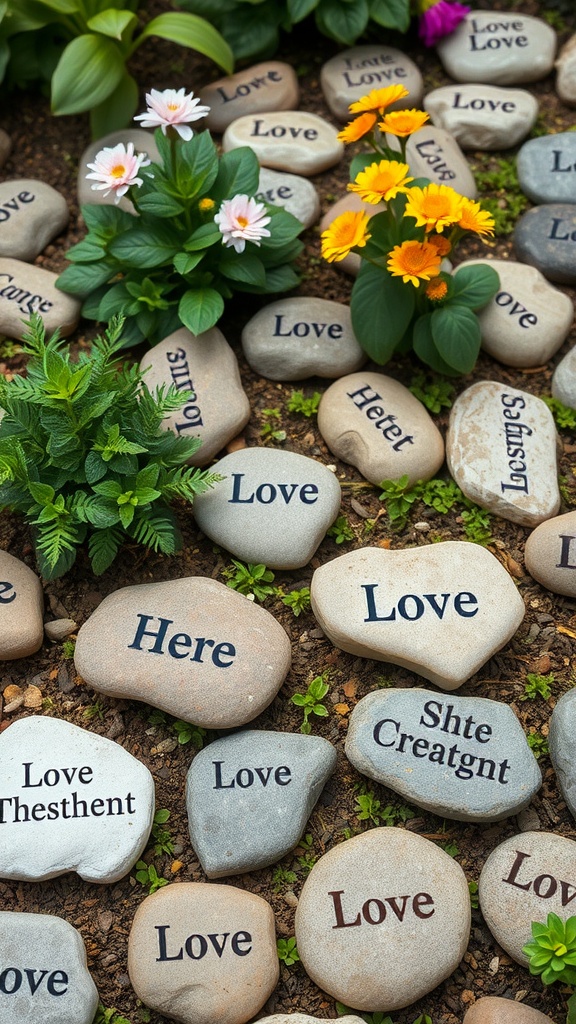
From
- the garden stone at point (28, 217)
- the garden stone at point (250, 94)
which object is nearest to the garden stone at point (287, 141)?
the garden stone at point (250, 94)

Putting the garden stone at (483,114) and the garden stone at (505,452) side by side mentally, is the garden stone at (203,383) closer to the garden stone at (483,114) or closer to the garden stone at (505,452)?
the garden stone at (505,452)

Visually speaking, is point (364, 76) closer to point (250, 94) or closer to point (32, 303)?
point (250, 94)

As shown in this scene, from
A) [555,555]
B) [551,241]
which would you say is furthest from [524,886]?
[551,241]

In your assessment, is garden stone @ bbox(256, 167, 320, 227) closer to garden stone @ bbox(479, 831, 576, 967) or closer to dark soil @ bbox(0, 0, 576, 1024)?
dark soil @ bbox(0, 0, 576, 1024)

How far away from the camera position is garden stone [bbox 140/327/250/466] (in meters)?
2.63

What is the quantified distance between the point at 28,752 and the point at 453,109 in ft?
7.95

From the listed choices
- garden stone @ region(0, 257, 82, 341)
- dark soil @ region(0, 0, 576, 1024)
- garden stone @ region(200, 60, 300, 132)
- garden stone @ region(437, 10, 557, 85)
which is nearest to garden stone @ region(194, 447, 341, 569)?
dark soil @ region(0, 0, 576, 1024)

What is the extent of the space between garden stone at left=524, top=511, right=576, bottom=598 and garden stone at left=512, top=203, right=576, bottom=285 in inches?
34.7

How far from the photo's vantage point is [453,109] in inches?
128

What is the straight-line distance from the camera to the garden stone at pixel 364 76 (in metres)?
3.28

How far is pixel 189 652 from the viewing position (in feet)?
7.48

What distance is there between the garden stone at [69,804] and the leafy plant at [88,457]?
409mm

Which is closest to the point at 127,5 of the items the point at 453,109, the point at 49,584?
the point at 453,109

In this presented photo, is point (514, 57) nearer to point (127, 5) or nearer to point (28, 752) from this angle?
point (127, 5)
